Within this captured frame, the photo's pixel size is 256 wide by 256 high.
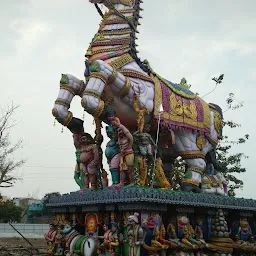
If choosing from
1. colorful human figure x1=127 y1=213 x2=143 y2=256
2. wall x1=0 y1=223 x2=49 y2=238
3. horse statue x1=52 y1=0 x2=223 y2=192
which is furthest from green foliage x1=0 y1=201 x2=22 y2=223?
colorful human figure x1=127 y1=213 x2=143 y2=256

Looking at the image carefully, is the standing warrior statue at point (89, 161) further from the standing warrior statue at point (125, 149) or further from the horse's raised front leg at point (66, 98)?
the standing warrior statue at point (125, 149)

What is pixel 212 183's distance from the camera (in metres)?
9.82

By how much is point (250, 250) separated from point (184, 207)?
1899 millimetres

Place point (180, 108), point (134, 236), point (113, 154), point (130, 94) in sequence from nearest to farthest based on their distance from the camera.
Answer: point (134, 236) → point (130, 94) → point (113, 154) → point (180, 108)

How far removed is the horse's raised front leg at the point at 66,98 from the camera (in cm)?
842

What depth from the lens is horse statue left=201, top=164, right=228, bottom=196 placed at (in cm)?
964

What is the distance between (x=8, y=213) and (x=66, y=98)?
18.3 meters

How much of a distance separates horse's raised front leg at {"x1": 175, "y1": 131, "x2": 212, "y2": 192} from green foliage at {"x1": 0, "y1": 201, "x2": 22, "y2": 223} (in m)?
17.8

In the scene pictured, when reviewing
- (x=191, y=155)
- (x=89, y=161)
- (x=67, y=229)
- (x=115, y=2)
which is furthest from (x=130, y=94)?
(x=67, y=229)

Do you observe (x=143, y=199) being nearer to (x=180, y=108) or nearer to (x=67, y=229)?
(x=67, y=229)

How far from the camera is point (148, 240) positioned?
6820 mm

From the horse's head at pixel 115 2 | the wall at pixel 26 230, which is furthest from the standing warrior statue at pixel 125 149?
the wall at pixel 26 230

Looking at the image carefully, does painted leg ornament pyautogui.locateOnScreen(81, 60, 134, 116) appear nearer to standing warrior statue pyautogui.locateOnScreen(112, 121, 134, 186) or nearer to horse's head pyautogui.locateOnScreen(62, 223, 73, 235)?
standing warrior statue pyautogui.locateOnScreen(112, 121, 134, 186)

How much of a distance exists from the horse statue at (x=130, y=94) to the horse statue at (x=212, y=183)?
0.44m
